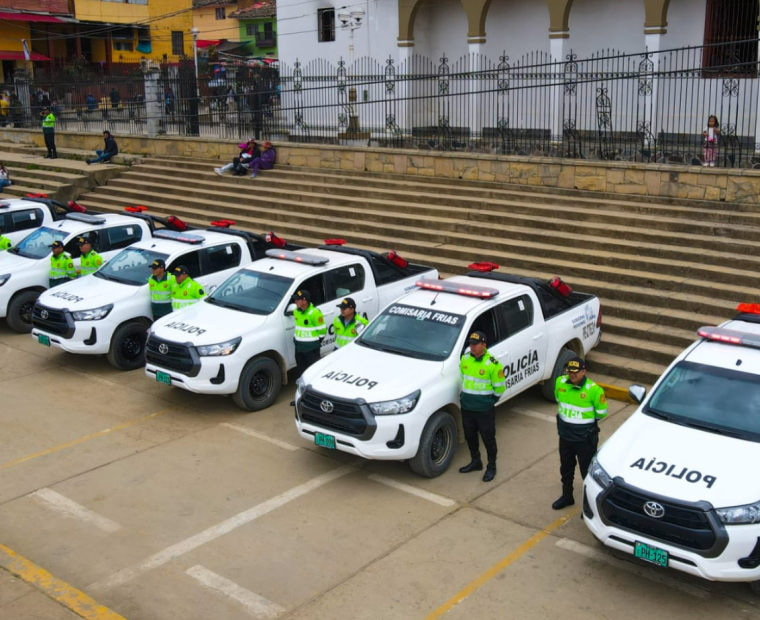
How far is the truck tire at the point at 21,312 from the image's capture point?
13805 mm

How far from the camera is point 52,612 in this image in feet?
21.5

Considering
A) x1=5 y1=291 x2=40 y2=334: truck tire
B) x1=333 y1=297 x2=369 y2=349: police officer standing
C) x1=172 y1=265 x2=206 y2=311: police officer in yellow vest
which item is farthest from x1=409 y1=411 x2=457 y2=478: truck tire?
x1=5 y1=291 x2=40 y2=334: truck tire

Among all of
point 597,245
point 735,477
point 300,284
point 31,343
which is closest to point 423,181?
point 597,245

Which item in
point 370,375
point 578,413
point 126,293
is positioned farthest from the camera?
point 126,293

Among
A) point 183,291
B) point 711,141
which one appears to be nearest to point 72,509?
point 183,291

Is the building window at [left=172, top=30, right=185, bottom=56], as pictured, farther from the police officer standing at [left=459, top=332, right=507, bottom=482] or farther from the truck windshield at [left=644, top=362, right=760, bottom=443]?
the truck windshield at [left=644, top=362, right=760, bottom=443]

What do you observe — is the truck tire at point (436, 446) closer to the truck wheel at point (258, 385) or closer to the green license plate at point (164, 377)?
the truck wheel at point (258, 385)

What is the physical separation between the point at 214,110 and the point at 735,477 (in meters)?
19.5

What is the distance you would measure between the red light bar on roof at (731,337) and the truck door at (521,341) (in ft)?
7.31

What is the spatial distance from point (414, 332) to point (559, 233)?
230 inches

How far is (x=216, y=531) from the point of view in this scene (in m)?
7.70

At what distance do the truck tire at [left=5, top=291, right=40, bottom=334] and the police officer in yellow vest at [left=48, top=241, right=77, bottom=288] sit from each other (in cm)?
65

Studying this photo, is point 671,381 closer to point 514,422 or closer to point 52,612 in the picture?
point 514,422

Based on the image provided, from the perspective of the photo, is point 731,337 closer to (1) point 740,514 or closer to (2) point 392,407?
(1) point 740,514
